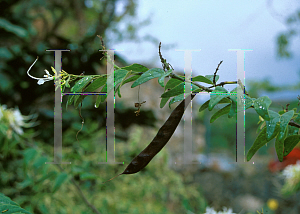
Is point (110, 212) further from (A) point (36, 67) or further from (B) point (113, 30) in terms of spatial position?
(B) point (113, 30)

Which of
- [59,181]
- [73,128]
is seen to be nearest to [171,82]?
[59,181]

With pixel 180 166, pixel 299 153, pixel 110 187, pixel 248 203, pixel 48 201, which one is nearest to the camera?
pixel 48 201

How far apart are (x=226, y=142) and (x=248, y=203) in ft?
1.57

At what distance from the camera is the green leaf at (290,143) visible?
215 millimetres

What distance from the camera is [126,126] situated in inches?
33.7

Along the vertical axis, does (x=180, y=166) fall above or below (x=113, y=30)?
below

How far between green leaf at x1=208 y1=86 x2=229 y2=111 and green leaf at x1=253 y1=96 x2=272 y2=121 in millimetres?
22

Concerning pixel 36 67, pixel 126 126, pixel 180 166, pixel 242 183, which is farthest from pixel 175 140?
pixel 36 67

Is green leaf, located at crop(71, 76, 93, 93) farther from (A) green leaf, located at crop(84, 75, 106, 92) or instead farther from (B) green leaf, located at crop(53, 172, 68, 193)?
(B) green leaf, located at crop(53, 172, 68, 193)

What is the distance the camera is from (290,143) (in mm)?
218

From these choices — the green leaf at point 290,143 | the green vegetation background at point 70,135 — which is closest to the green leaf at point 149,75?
the green leaf at point 290,143

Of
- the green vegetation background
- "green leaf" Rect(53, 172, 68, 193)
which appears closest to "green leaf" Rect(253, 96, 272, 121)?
"green leaf" Rect(53, 172, 68, 193)

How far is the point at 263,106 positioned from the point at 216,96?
0.11 feet

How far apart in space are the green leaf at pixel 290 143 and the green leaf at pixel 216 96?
8 centimetres
